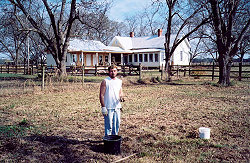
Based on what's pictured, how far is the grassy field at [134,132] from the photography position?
14.6ft

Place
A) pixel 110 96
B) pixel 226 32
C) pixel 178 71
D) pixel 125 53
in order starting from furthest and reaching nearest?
pixel 125 53
pixel 178 71
pixel 226 32
pixel 110 96

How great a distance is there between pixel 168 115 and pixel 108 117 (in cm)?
342

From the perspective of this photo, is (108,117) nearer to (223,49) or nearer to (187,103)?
(187,103)

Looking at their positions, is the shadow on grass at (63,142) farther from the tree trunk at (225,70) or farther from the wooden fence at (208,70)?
the wooden fence at (208,70)

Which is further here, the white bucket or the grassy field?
the white bucket

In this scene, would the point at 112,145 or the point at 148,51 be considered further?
the point at 148,51

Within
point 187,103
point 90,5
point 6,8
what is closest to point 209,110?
point 187,103

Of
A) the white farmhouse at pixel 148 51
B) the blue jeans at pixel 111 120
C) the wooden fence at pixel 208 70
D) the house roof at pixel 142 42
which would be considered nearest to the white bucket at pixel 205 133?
the blue jeans at pixel 111 120

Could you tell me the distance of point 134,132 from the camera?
19.5 feet

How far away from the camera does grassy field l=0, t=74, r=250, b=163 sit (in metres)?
4.44

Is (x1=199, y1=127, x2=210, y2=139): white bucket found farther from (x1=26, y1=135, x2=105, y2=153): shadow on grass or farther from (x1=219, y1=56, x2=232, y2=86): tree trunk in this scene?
(x1=219, y1=56, x2=232, y2=86): tree trunk

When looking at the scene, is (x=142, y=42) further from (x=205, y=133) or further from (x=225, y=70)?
(x=205, y=133)

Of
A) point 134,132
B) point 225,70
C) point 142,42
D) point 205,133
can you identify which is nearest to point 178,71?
point 225,70

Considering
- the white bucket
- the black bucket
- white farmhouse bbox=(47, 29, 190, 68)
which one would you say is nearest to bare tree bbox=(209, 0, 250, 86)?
the white bucket
